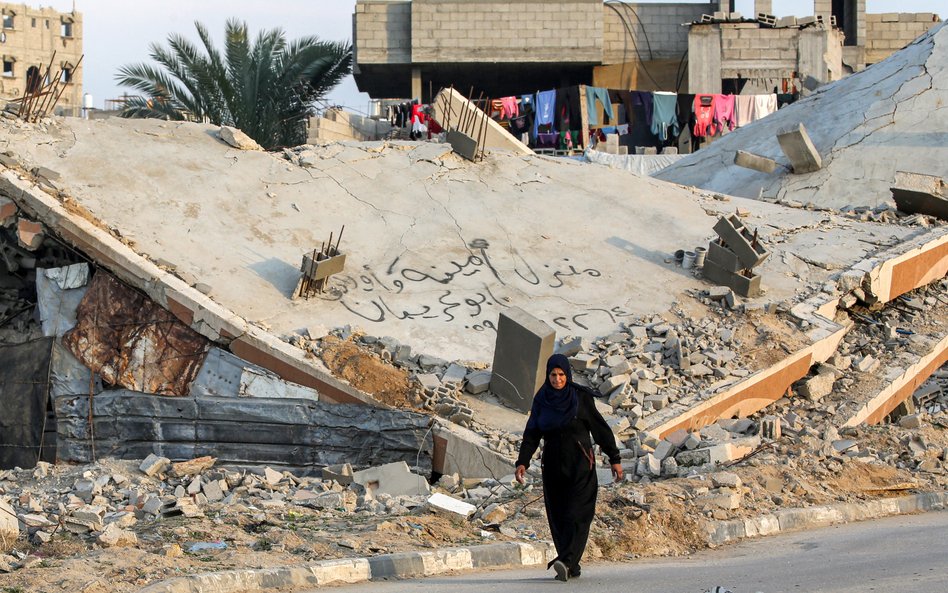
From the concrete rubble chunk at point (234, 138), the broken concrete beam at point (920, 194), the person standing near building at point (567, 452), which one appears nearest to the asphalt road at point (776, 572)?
the person standing near building at point (567, 452)

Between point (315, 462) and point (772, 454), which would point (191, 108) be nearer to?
point (315, 462)

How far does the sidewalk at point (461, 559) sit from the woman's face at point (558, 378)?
1.12 metres

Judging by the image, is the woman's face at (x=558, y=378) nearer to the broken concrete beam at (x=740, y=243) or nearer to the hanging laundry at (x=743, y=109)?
the broken concrete beam at (x=740, y=243)

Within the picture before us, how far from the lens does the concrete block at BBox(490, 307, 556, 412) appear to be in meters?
10.3

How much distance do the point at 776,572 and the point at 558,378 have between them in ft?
4.70

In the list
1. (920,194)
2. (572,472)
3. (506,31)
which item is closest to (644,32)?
(506,31)

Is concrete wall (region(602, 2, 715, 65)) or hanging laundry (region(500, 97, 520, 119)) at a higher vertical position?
concrete wall (region(602, 2, 715, 65))

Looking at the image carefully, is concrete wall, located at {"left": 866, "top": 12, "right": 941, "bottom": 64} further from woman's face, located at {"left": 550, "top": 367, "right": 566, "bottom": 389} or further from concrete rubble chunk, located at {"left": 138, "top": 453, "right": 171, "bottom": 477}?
woman's face, located at {"left": 550, "top": 367, "right": 566, "bottom": 389}

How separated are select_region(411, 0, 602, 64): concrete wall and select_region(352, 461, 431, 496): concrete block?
2181 centimetres

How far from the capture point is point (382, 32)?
99.9ft

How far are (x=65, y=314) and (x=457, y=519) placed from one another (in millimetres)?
5862

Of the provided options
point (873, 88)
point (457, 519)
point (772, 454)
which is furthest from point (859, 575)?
point (873, 88)

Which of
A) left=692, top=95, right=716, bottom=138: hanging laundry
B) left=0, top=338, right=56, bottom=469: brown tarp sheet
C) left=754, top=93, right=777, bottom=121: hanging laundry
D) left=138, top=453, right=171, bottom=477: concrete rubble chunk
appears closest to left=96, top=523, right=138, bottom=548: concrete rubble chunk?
left=138, top=453, right=171, bottom=477: concrete rubble chunk

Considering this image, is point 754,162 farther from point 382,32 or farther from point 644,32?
point 382,32
